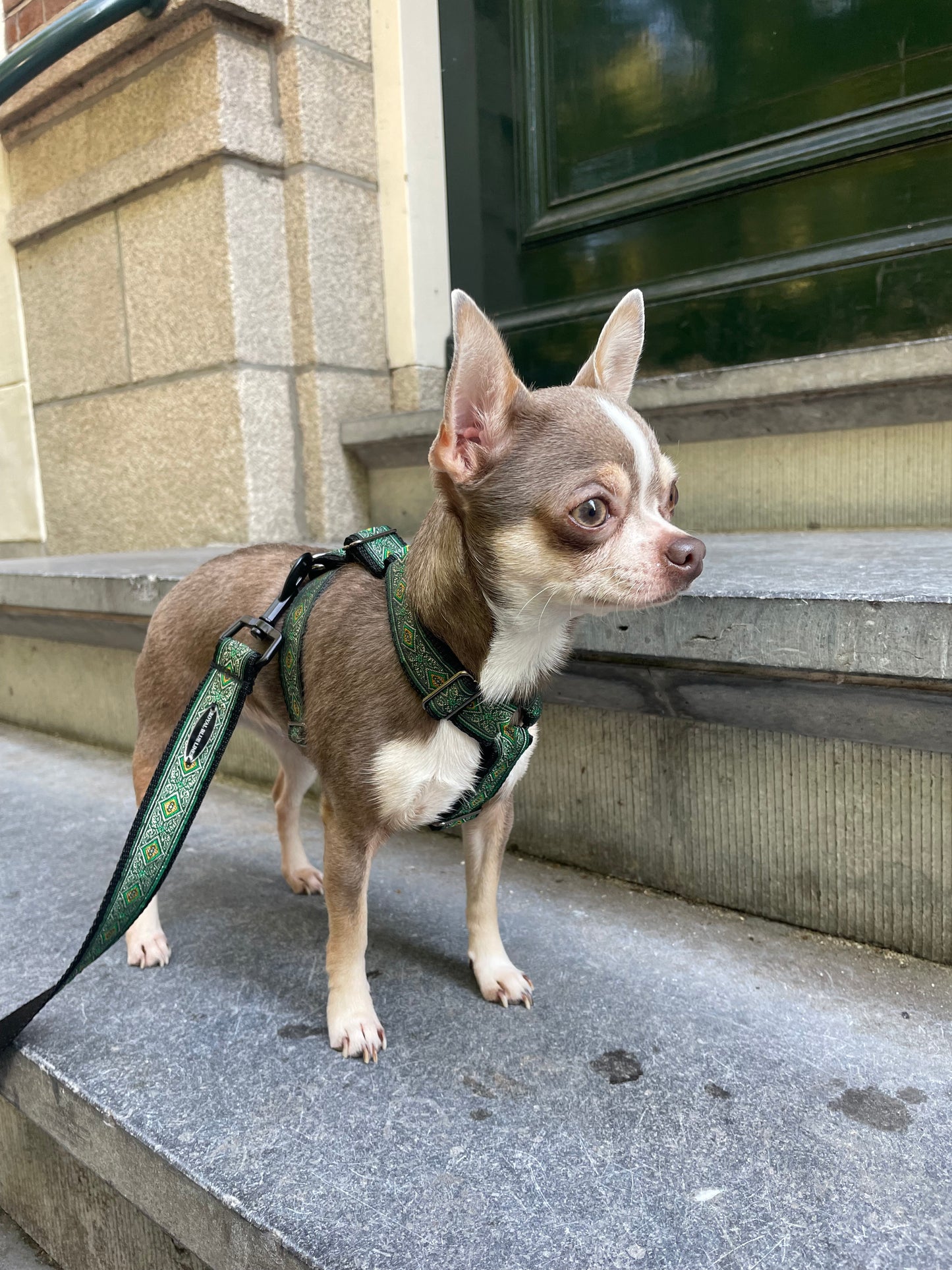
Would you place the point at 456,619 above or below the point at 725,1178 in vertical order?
above

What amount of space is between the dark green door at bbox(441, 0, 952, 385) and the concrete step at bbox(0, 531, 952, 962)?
0.87 meters

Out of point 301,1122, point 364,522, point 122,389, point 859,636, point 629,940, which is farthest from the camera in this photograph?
point 122,389

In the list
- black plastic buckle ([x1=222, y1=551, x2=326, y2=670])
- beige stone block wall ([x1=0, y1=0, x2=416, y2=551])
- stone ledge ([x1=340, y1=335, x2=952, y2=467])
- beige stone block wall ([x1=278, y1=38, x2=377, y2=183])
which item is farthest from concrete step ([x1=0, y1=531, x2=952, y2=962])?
beige stone block wall ([x1=278, y1=38, x2=377, y2=183])

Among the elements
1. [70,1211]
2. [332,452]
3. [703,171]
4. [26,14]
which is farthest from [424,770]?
[26,14]

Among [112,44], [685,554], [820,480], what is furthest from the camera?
[112,44]

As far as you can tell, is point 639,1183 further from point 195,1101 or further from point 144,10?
point 144,10

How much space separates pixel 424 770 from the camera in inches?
53.4

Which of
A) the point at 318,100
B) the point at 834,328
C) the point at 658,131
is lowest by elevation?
the point at 834,328

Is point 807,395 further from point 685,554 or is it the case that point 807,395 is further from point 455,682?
point 455,682

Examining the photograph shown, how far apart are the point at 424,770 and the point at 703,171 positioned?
7.68 ft

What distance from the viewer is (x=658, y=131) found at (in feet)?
9.28

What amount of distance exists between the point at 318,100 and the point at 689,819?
9.30 feet

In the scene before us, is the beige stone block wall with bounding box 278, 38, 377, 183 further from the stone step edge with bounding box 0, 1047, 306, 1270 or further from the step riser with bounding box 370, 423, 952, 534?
the stone step edge with bounding box 0, 1047, 306, 1270

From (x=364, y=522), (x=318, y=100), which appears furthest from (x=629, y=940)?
(x=318, y=100)
